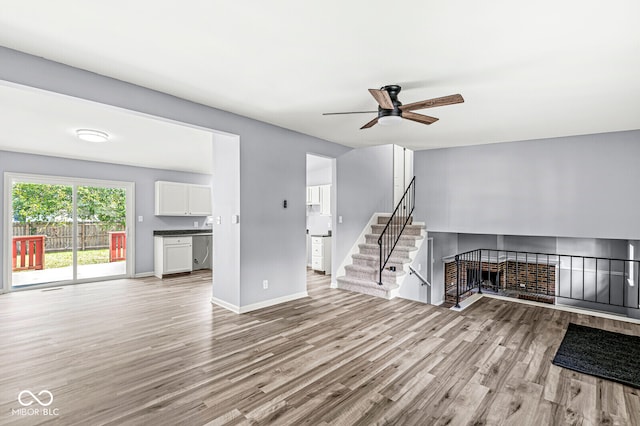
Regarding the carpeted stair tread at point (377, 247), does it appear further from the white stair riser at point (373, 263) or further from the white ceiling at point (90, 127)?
the white ceiling at point (90, 127)

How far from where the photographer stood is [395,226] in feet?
22.4

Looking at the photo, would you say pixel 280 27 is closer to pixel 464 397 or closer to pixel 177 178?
pixel 464 397

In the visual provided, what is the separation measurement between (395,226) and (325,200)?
1.96 m

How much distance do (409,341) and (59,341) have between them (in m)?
3.84

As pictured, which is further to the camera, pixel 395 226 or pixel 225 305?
pixel 395 226

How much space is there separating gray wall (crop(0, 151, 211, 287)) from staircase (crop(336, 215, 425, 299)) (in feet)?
15.0

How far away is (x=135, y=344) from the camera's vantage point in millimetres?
3342

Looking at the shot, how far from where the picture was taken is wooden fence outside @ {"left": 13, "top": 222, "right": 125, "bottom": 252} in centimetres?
596

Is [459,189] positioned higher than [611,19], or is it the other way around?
[611,19]

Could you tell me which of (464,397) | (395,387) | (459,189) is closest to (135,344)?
(395,387)

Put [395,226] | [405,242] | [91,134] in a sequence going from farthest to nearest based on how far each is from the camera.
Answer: [395,226] → [405,242] → [91,134]

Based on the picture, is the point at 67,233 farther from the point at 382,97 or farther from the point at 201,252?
the point at 382,97

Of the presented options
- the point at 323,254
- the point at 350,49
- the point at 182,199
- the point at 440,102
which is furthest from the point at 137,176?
the point at 440,102

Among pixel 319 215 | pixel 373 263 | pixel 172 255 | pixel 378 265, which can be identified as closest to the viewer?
pixel 378 265
